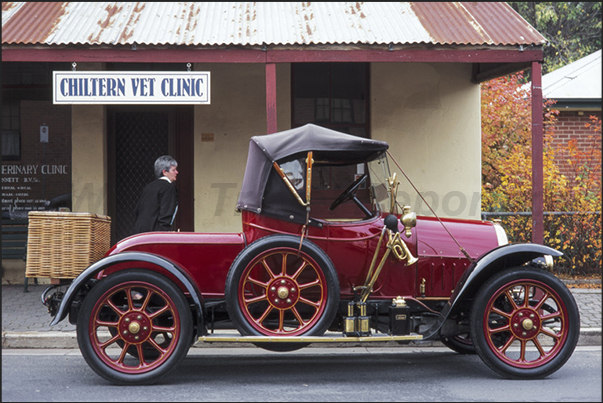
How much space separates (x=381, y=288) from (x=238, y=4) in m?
6.04

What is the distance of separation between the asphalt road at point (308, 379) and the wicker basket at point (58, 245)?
2.99ft

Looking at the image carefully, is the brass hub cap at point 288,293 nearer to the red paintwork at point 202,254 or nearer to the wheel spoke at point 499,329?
the red paintwork at point 202,254

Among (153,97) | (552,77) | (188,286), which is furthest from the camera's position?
(552,77)

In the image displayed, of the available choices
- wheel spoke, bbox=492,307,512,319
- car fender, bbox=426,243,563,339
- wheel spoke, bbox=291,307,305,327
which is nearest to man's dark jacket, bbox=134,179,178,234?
wheel spoke, bbox=291,307,305,327

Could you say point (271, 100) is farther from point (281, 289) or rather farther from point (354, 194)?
point (281, 289)

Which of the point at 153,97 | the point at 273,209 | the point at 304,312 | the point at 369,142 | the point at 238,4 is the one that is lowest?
the point at 304,312

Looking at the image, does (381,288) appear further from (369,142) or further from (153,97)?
(153,97)

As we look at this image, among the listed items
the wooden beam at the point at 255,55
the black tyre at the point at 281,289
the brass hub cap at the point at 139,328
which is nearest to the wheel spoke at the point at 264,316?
the black tyre at the point at 281,289

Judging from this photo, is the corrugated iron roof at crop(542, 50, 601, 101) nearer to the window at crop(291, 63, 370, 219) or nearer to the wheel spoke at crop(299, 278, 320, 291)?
the window at crop(291, 63, 370, 219)

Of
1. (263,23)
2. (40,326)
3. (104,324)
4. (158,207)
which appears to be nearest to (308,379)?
(104,324)

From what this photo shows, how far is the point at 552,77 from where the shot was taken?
19.3 metres

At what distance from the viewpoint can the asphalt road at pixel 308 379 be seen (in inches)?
203

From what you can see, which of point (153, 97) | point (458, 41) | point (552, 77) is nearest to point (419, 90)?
point (458, 41)

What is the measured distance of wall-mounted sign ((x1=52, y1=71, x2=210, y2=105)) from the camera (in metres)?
8.45
